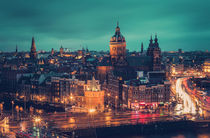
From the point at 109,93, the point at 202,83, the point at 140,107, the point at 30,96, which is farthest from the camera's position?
the point at 202,83

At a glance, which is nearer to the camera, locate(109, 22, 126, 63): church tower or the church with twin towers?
the church with twin towers

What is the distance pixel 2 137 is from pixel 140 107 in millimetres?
38640

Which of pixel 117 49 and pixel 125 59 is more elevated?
pixel 117 49

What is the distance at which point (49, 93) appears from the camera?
109438mm

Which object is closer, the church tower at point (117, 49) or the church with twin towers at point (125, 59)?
the church with twin towers at point (125, 59)

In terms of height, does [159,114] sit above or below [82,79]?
below

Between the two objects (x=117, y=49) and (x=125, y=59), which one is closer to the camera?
(x=125, y=59)

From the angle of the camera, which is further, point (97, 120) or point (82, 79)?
point (82, 79)

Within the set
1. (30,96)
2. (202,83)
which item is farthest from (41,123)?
(202,83)

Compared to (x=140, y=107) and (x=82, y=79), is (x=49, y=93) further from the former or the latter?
(x=140, y=107)

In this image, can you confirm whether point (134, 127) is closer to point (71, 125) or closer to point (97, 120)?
point (97, 120)

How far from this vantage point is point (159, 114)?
269 ft

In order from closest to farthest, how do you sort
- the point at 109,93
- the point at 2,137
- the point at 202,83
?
the point at 2,137 → the point at 109,93 → the point at 202,83

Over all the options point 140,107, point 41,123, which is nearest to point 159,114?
point 140,107
